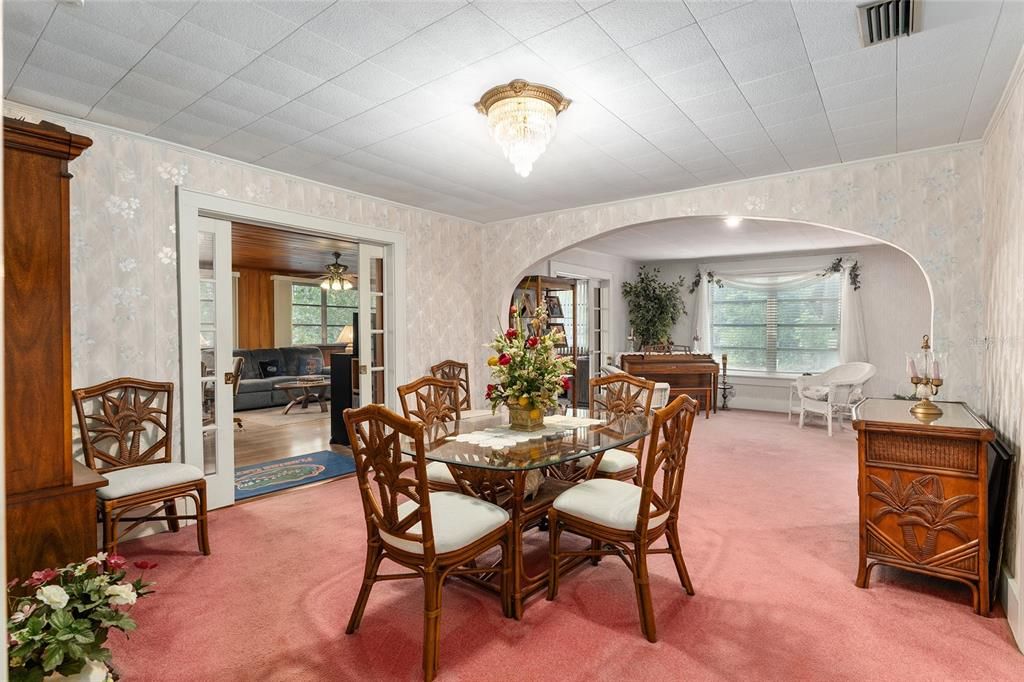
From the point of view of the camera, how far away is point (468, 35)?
219 cm

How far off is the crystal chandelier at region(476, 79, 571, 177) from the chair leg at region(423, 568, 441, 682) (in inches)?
75.4

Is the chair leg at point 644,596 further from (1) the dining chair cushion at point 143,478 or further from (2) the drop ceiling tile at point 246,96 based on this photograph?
(2) the drop ceiling tile at point 246,96

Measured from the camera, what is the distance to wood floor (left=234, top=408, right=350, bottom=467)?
5.36 metres

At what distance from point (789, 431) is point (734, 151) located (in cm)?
425

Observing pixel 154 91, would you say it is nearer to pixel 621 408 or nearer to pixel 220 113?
pixel 220 113

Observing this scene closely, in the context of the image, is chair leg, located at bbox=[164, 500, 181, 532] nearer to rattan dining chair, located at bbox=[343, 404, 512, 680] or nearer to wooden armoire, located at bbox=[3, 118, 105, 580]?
wooden armoire, located at bbox=[3, 118, 105, 580]

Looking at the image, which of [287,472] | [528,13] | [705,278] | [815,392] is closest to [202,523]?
[287,472]

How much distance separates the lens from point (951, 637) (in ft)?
7.28

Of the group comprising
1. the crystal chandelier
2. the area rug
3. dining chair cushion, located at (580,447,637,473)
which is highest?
the crystal chandelier

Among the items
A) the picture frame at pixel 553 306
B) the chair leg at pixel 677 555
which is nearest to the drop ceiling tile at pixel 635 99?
the chair leg at pixel 677 555

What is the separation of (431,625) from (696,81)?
2570 millimetres

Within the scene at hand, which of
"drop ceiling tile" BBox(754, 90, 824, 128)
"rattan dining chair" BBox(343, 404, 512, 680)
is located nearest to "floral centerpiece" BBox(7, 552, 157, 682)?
"rattan dining chair" BBox(343, 404, 512, 680)

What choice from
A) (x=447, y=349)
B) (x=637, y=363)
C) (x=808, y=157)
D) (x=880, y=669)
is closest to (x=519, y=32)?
(x=808, y=157)

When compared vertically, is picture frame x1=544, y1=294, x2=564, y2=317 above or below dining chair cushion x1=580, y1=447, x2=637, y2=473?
above
